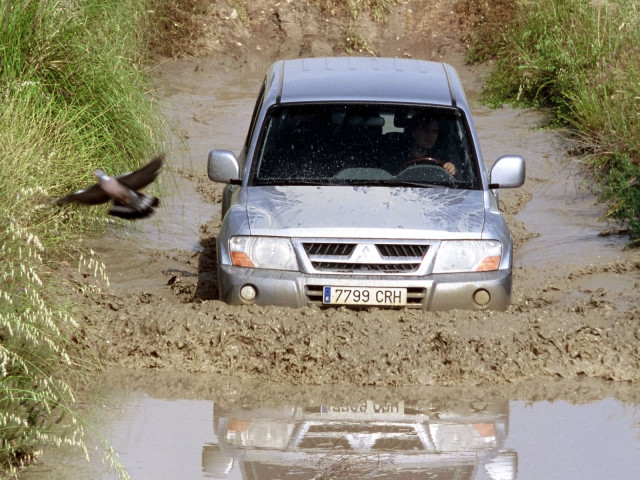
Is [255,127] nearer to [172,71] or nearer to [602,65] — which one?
[602,65]

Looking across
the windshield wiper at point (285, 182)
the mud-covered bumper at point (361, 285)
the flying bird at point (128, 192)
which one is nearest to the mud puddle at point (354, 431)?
the mud-covered bumper at point (361, 285)

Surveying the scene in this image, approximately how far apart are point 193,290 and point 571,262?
3564 mm

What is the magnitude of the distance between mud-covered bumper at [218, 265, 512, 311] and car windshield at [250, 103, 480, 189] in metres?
0.92

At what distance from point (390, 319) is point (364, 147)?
1.48 m

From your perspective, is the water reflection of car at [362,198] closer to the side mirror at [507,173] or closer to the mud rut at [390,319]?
the side mirror at [507,173]

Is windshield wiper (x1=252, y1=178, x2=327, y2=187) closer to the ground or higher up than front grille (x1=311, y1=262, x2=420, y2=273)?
higher up

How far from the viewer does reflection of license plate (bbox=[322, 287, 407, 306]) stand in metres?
7.43

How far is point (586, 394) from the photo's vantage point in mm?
7375

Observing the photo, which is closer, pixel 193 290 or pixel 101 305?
pixel 101 305

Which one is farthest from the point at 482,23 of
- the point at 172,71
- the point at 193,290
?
the point at 193,290

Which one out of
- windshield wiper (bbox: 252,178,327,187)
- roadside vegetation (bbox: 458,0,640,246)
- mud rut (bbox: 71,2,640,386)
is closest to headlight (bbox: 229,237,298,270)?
mud rut (bbox: 71,2,640,386)

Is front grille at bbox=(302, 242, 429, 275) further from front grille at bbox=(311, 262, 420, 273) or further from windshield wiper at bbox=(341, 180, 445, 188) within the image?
windshield wiper at bbox=(341, 180, 445, 188)

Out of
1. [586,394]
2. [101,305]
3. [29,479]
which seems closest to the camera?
[29,479]

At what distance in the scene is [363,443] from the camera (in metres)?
6.33
